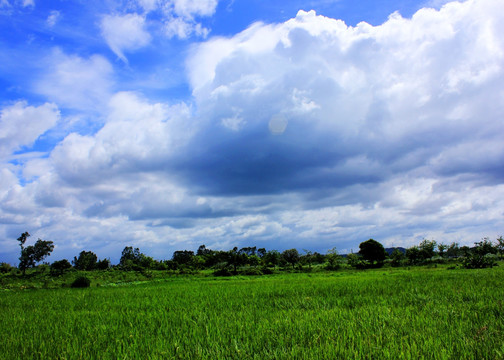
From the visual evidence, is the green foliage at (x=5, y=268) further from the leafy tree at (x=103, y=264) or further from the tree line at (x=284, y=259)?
the leafy tree at (x=103, y=264)

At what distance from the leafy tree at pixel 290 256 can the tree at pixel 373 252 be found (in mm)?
21252

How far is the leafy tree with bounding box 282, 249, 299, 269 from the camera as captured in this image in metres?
91.0

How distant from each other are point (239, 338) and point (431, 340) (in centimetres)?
256

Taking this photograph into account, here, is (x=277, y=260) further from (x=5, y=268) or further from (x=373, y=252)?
(x=5, y=268)

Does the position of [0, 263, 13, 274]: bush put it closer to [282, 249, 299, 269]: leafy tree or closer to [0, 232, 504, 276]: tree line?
[0, 232, 504, 276]: tree line

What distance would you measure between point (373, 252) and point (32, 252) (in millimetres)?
101263

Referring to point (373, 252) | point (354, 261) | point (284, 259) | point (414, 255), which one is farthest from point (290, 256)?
point (414, 255)

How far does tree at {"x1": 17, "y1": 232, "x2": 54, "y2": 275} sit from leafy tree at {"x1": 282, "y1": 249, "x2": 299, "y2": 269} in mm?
73418

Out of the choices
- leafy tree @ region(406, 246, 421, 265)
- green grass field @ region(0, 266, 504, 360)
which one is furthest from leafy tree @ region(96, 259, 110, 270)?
green grass field @ region(0, 266, 504, 360)

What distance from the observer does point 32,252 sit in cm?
7669

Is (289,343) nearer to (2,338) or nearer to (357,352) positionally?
(357,352)

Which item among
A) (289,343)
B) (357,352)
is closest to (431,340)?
(357,352)

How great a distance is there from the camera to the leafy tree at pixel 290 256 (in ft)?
298

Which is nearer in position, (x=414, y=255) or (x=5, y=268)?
(x=5, y=268)
